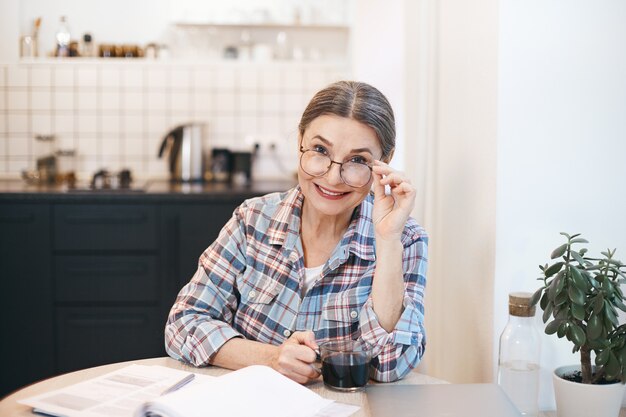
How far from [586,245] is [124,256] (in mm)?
2395

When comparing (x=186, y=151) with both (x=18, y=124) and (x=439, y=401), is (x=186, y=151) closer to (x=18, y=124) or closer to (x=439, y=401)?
(x=18, y=124)

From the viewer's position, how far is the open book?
1247 millimetres

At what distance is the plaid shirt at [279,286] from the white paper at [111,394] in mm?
161

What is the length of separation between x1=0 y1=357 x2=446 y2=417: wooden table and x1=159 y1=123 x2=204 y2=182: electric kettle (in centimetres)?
251

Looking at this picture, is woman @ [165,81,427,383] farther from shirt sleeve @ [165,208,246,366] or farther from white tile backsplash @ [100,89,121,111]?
white tile backsplash @ [100,89,121,111]

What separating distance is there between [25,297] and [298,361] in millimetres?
2475

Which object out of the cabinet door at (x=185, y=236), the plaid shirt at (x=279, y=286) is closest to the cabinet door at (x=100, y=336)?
the cabinet door at (x=185, y=236)

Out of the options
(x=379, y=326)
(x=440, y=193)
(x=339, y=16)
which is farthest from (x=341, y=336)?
(x=339, y=16)

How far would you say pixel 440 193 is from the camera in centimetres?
227

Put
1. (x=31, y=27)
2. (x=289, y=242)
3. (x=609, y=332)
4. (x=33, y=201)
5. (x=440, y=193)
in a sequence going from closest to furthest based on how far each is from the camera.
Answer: (x=609, y=332)
(x=289, y=242)
(x=440, y=193)
(x=33, y=201)
(x=31, y=27)

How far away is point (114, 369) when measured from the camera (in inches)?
61.8

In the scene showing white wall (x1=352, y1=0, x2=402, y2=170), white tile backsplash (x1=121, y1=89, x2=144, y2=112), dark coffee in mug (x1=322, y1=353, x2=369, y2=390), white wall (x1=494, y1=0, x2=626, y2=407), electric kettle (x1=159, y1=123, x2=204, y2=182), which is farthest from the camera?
white tile backsplash (x1=121, y1=89, x2=144, y2=112)

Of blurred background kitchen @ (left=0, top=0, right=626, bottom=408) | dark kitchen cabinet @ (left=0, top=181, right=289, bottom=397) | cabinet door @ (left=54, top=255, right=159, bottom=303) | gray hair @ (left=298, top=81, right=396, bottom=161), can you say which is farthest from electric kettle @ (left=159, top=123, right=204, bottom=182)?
gray hair @ (left=298, top=81, right=396, bottom=161)

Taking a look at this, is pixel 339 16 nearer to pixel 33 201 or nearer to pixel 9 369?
pixel 33 201
